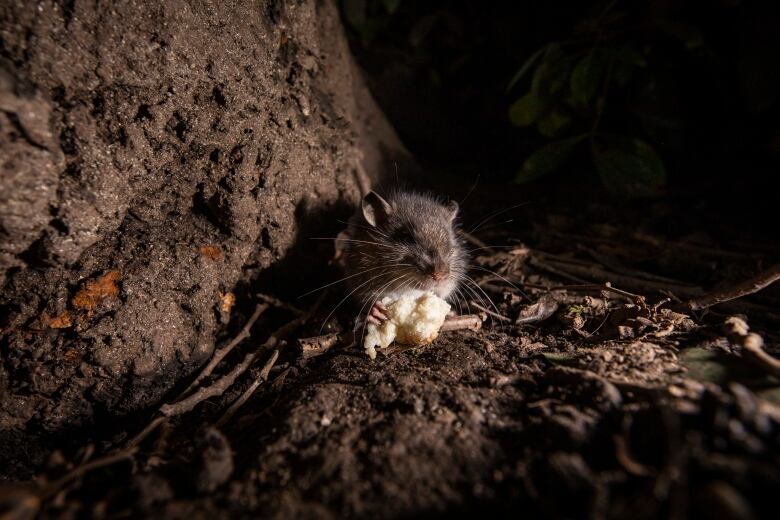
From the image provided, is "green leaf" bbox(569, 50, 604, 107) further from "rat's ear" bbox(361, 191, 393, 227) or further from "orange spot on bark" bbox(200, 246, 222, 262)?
"orange spot on bark" bbox(200, 246, 222, 262)

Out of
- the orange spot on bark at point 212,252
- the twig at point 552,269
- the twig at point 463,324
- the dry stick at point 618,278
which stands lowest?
the dry stick at point 618,278

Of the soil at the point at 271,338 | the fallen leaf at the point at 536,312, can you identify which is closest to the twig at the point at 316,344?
the soil at the point at 271,338

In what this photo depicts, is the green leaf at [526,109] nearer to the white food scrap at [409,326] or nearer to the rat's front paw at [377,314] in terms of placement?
the white food scrap at [409,326]

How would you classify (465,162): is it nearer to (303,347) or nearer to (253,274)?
(253,274)

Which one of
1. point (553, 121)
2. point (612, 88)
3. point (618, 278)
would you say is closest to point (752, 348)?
point (618, 278)

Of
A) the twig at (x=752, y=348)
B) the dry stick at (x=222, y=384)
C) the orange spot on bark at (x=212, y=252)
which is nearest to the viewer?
the twig at (x=752, y=348)

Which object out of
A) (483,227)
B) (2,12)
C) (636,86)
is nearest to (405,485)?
(2,12)

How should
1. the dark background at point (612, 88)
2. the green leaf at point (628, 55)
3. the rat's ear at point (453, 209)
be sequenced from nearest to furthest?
1. the green leaf at point (628, 55)
2. the dark background at point (612, 88)
3. the rat's ear at point (453, 209)

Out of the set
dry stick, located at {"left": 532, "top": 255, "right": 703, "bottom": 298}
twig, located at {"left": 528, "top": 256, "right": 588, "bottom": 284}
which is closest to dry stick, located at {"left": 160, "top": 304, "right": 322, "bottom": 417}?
twig, located at {"left": 528, "top": 256, "right": 588, "bottom": 284}
